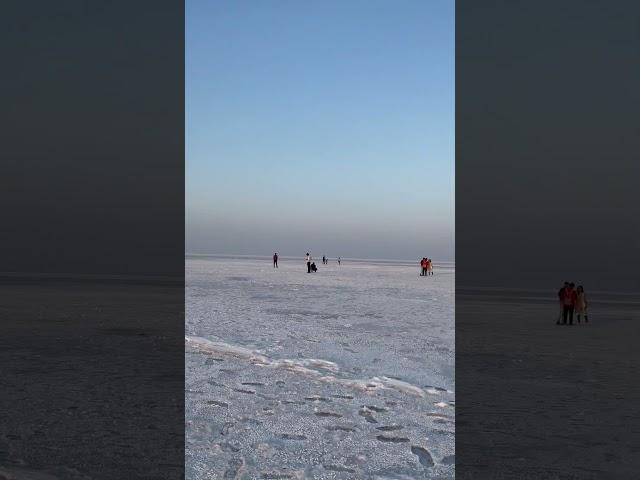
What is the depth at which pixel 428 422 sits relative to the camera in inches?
272

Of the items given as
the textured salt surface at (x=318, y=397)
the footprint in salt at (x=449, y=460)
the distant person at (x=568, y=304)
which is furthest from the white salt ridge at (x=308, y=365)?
the distant person at (x=568, y=304)

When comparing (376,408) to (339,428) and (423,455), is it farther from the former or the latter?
(423,455)

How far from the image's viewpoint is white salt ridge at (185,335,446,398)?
28.4ft

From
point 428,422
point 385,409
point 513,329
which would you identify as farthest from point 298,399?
point 513,329

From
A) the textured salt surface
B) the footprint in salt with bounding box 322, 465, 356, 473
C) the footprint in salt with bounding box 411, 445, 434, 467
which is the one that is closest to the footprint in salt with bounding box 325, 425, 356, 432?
the textured salt surface

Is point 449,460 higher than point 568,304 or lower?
lower

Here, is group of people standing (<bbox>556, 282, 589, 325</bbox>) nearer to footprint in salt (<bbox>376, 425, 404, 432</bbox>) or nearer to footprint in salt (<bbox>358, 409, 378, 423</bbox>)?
footprint in salt (<bbox>358, 409, 378, 423</bbox>)

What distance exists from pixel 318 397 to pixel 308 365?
213 cm

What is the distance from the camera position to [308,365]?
1017 cm

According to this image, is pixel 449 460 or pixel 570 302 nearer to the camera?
pixel 449 460

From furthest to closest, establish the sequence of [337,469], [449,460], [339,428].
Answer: [339,428], [449,460], [337,469]

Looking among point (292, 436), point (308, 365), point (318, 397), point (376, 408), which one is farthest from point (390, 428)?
point (308, 365)

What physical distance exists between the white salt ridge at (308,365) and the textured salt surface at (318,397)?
0.02 meters
